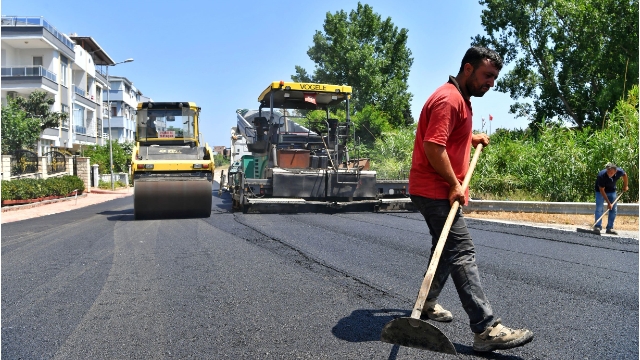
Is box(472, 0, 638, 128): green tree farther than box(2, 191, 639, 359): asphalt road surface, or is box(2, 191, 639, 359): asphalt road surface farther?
box(472, 0, 638, 128): green tree

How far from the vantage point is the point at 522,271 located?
645 centimetres

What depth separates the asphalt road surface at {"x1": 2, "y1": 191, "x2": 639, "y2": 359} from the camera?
3926 millimetres

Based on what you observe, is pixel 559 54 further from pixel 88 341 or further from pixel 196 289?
pixel 88 341

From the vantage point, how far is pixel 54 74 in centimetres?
3862

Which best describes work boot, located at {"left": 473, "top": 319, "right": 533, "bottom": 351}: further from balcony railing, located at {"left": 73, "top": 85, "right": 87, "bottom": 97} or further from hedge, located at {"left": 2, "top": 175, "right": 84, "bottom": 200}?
balcony railing, located at {"left": 73, "top": 85, "right": 87, "bottom": 97}

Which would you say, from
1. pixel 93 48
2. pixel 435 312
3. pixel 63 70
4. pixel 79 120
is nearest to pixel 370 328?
pixel 435 312

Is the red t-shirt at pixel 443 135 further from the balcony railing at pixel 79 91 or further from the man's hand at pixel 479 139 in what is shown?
→ the balcony railing at pixel 79 91

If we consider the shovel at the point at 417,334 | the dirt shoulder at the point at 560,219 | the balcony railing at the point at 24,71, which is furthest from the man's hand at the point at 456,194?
the balcony railing at the point at 24,71

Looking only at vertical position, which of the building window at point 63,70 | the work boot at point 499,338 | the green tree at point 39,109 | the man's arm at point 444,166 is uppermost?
the building window at point 63,70

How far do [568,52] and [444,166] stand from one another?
21788 millimetres

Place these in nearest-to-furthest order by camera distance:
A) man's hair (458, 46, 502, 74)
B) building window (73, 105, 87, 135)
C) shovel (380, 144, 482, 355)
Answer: shovel (380, 144, 482, 355) < man's hair (458, 46, 502, 74) < building window (73, 105, 87, 135)

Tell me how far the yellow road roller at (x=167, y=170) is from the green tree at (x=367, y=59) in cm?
2302

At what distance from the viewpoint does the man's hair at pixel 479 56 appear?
3885 millimetres

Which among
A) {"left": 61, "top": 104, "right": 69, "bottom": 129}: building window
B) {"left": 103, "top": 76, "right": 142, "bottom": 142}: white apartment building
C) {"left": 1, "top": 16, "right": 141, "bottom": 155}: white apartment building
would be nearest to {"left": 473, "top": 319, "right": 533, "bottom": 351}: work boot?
{"left": 1, "top": 16, "right": 141, "bottom": 155}: white apartment building
